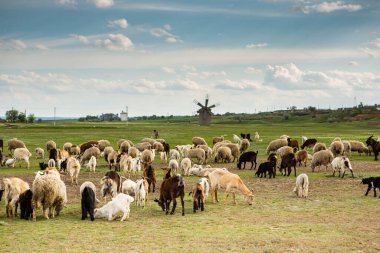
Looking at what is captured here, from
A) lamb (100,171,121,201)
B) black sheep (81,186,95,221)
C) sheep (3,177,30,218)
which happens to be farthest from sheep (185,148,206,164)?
sheep (3,177,30,218)

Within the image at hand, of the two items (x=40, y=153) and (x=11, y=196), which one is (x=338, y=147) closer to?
(x=40, y=153)

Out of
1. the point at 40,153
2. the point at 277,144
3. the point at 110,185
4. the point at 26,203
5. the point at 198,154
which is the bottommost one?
the point at 40,153

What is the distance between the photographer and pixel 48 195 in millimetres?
14383

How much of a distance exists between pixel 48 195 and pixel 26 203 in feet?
2.51

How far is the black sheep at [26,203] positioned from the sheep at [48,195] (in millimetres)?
186

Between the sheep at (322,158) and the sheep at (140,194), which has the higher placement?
the sheep at (322,158)

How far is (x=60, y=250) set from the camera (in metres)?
10.5

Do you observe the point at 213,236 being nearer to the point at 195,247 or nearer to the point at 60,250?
the point at 195,247

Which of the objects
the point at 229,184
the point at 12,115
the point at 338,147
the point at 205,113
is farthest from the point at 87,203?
the point at 12,115

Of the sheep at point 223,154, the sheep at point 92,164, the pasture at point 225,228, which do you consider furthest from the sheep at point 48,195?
the sheep at point 223,154

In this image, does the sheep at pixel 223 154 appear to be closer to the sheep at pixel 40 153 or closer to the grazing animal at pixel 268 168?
the grazing animal at pixel 268 168

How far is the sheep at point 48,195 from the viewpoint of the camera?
14266mm

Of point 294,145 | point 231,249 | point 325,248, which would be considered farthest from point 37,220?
point 294,145

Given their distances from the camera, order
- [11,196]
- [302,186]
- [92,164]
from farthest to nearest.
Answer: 1. [92,164]
2. [302,186]
3. [11,196]
